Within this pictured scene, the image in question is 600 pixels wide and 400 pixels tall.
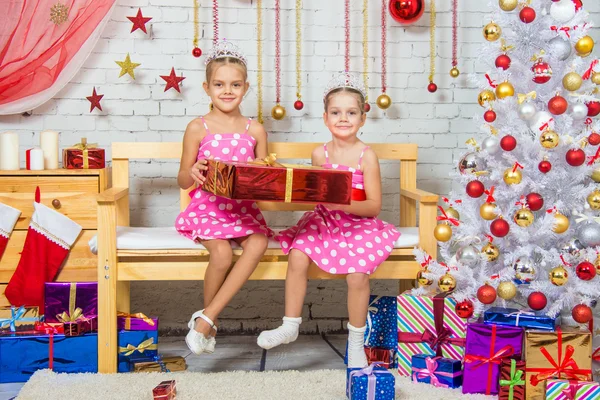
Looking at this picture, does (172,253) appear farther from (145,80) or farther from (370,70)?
(370,70)

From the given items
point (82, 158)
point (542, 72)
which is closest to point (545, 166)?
point (542, 72)

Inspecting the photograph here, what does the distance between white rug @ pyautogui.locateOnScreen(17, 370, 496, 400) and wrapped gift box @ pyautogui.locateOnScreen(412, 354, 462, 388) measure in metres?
0.04

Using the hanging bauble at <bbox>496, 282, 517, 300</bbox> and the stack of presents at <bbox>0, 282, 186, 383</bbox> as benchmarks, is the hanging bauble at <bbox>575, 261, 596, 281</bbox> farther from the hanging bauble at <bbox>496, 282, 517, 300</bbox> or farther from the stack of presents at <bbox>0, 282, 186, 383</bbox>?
the stack of presents at <bbox>0, 282, 186, 383</bbox>

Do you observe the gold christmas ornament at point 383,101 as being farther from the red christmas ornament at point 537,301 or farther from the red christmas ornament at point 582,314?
the red christmas ornament at point 582,314

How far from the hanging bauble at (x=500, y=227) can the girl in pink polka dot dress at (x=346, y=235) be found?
1.18ft

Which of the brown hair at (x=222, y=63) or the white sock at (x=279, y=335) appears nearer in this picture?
the white sock at (x=279, y=335)

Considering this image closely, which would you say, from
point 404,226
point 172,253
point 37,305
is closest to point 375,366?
point 172,253

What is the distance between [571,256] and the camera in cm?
250

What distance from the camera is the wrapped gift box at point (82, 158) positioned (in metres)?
2.95

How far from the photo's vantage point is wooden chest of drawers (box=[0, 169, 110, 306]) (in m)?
2.88

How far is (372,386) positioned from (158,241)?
0.92 m

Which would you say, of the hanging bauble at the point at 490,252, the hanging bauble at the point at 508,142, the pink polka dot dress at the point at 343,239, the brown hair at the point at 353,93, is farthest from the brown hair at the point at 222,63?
Result: the hanging bauble at the point at 490,252

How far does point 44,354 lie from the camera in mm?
2629

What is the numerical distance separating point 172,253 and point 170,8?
123 centimetres
